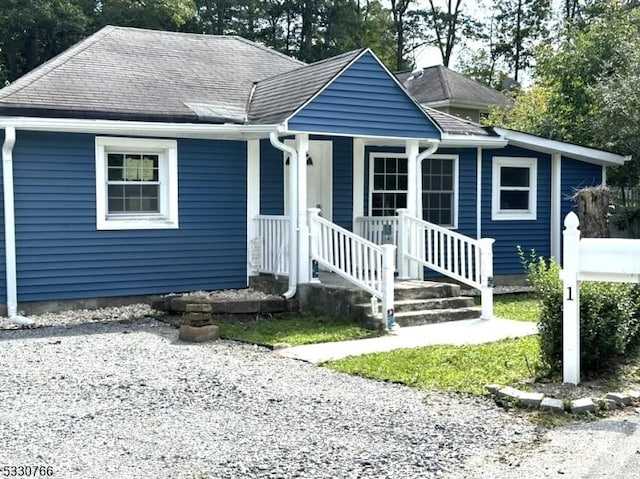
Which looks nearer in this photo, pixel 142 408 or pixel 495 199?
pixel 142 408

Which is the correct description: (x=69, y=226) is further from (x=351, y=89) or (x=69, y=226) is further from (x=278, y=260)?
(x=351, y=89)

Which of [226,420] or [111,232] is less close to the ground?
[111,232]

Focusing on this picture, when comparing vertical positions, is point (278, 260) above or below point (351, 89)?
below

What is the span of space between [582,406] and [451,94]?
69.0ft

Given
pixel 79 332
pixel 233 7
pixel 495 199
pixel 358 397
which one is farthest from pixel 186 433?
pixel 233 7

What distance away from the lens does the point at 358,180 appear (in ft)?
41.7

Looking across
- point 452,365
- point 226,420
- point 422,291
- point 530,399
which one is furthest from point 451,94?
point 226,420

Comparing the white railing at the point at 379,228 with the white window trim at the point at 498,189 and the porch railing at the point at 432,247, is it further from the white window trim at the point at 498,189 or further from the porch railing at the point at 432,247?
the white window trim at the point at 498,189

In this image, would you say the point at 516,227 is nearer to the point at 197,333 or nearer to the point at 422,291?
the point at 422,291

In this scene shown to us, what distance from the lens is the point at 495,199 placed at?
550 inches

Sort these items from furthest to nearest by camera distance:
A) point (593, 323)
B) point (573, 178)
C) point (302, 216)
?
point (573, 178), point (302, 216), point (593, 323)

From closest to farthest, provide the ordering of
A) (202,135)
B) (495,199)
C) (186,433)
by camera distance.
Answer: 1. (186,433)
2. (202,135)
3. (495,199)

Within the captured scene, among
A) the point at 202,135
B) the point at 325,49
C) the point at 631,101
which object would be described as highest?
the point at 325,49

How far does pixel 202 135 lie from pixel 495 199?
19.1 ft
